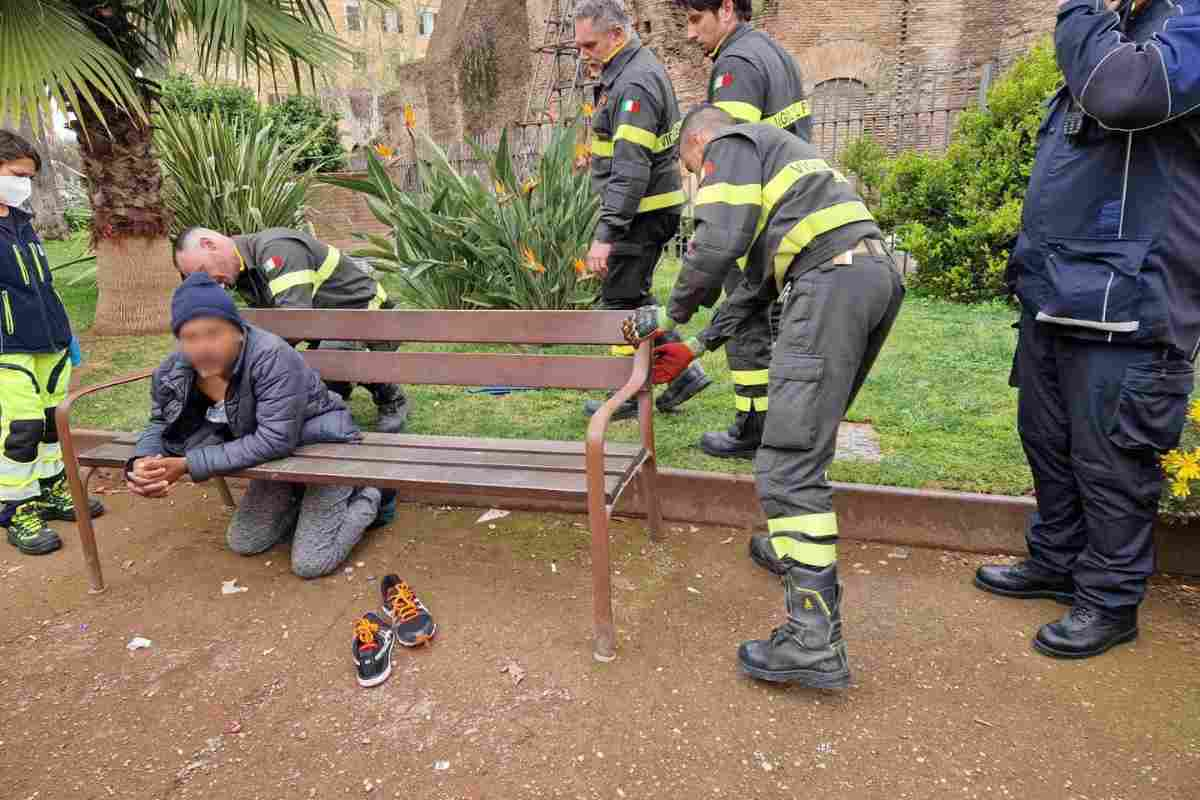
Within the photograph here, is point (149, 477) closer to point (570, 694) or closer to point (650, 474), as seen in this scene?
point (570, 694)

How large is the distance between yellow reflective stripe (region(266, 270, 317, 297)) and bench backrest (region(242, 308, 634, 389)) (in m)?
0.17

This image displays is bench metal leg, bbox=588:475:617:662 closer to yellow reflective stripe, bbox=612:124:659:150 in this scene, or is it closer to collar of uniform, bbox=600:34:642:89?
yellow reflective stripe, bbox=612:124:659:150

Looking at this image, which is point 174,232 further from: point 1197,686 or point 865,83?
point 865,83

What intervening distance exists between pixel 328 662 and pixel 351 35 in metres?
43.3

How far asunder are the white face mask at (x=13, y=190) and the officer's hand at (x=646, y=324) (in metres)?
2.69

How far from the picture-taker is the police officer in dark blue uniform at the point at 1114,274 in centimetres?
196

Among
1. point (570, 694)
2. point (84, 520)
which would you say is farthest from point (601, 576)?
point (84, 520)

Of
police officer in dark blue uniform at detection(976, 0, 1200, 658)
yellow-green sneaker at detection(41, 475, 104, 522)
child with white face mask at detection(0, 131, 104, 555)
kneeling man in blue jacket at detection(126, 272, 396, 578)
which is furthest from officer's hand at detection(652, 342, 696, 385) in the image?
yellow-green sneaker at detection(41, 475, 104, 522)

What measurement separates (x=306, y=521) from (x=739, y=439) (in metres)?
1.89

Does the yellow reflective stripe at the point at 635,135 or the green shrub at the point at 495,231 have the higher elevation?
the yellow reflective stripe at the point at 635,135

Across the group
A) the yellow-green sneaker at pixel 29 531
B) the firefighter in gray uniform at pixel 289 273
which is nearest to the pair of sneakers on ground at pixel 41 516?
the yellow-green sneaker at pixel 29 531

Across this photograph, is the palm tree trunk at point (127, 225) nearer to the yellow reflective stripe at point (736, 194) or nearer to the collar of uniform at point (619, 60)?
the collar of uniform at point (619, 60)

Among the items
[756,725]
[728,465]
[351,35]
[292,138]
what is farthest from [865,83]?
[351,35]

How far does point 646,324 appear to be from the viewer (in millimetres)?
2709
